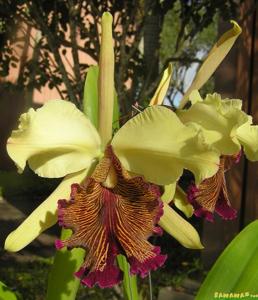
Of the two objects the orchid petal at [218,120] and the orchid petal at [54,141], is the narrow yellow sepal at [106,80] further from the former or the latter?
the orchid petal at [218,120]

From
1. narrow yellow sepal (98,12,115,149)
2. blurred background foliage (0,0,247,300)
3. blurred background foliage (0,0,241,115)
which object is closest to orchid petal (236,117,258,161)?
narrow yellow sepal (98,12,115,149)

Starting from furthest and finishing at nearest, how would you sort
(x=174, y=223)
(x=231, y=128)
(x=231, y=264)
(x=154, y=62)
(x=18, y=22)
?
1. (x=18, y=22)
2. (x=154, y=62)
3. (x=231, y=264)
4. (x=174, y=223)
5. (x=231, y=128)

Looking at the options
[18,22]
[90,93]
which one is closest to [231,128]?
[90,93]

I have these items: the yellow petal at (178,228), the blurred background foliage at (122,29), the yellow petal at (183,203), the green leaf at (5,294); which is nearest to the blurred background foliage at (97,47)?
the blurred background foliage at (122,29)

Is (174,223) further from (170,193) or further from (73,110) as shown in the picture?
(73,110)

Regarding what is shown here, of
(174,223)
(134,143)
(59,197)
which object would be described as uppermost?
(134,143)

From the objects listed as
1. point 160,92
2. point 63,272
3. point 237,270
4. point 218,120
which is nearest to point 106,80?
point 160,92

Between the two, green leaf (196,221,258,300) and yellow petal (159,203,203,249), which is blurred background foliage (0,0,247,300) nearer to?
green leaf (196,221,258,300)
